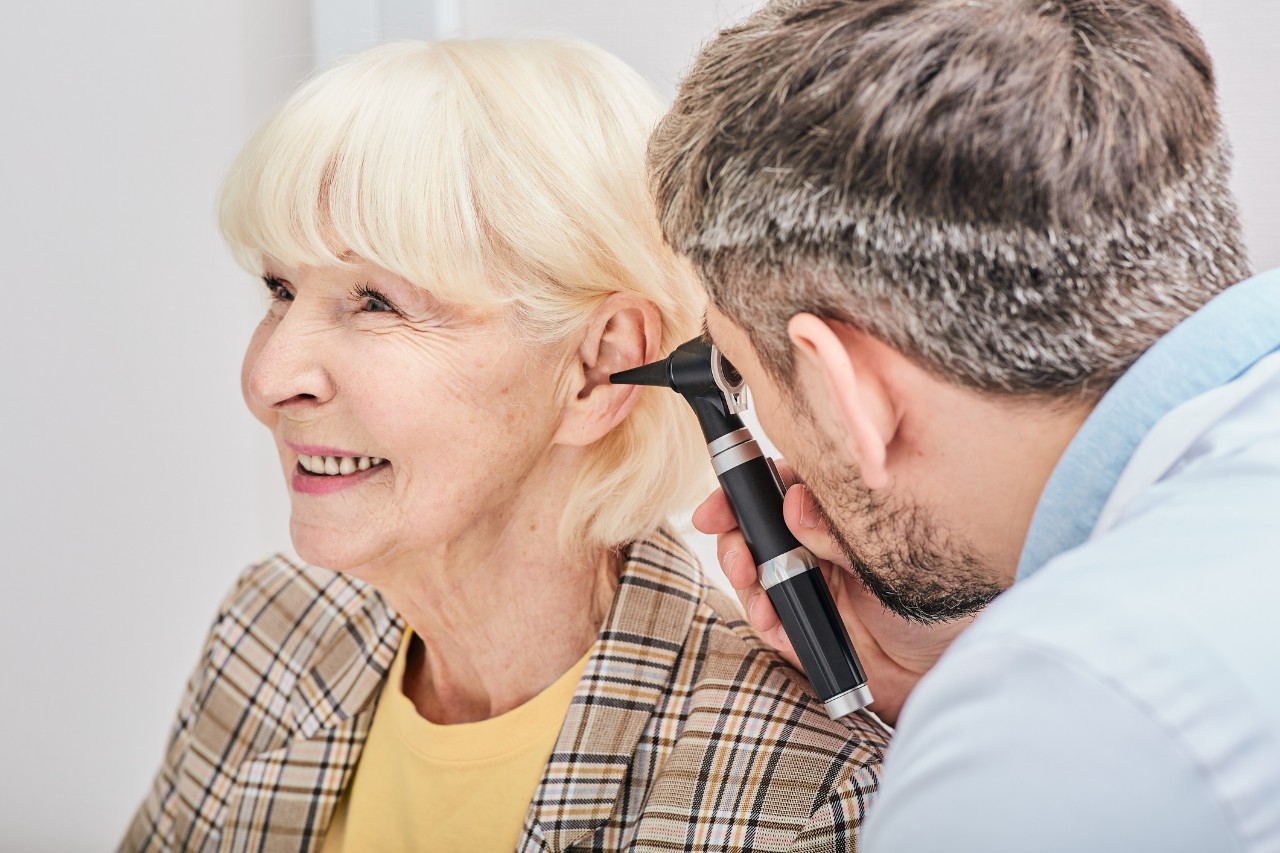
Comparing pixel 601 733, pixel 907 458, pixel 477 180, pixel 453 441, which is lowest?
pixel 601 733

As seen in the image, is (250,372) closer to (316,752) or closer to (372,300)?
(372,300)

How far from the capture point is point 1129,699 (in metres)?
0.55

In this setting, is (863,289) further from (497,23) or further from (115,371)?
(115,371)

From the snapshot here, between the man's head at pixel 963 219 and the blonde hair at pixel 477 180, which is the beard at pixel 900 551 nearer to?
the man's head at pixel 963 219

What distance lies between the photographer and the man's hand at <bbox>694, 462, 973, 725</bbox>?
1.17 m

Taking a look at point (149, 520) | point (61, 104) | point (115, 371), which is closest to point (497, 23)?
point (61, 104)

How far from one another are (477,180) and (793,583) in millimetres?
506

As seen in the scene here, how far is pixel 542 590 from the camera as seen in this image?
4.41 ft

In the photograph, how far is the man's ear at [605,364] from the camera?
4.17 ft

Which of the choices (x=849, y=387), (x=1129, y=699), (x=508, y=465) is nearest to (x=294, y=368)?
(x=508, y=465)

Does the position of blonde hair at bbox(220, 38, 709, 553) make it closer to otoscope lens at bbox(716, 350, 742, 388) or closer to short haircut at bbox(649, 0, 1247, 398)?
otoscope lens at bbox(716, 350, 742, 388)

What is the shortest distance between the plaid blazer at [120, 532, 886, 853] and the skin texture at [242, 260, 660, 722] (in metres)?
0.11

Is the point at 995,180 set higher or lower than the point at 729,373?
higher

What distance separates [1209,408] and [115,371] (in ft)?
5.74
